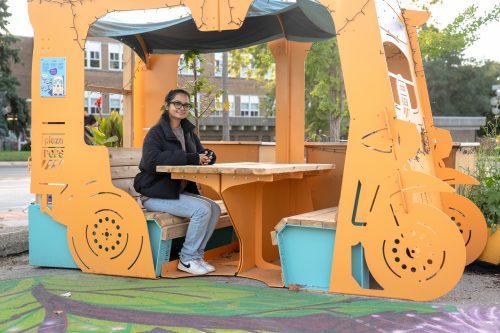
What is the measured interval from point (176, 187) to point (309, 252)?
1.42 meters

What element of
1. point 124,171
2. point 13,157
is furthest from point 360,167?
point 13,157

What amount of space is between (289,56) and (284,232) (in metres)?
3.00

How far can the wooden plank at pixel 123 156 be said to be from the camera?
6152 mm

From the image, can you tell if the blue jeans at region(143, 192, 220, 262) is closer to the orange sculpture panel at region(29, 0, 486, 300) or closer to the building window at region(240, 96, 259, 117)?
the orange sculpture panel at region(29, 0, 486, 300)

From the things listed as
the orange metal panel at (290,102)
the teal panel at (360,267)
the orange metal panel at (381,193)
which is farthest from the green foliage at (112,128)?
the teal panel at (360,267)

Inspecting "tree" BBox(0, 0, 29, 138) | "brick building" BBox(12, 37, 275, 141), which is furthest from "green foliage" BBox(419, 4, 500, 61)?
"tree" BBox(0, 0, 29, 138)

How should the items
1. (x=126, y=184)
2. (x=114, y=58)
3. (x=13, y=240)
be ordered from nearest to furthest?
(x=126, y=184)
(x=13, y=240)
(x=114, y=58)

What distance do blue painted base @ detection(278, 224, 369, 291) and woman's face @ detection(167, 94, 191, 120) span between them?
5.04 feet

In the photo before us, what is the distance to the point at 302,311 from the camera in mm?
4508

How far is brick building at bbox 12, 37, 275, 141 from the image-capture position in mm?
36519

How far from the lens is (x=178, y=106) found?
5.85 m

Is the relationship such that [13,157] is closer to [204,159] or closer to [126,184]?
[126,184]

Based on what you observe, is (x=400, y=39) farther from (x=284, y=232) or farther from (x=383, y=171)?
(x=284, y=232)

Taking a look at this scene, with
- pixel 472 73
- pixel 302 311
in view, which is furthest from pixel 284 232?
pixel 472 73
